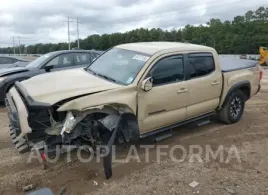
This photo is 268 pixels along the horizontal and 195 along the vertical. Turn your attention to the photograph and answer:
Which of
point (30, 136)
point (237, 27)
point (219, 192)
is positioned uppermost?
point (237, 27)

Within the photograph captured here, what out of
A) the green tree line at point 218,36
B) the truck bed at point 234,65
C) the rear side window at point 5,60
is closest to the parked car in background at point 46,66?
the truck bed at point 234,65

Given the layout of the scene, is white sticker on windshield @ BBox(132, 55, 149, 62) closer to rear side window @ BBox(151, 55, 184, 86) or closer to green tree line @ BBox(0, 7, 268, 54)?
rear side window @ BBox(151, 55, 184, 86)

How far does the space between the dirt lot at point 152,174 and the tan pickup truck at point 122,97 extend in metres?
0.45

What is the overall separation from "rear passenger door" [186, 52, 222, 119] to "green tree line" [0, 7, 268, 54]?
5775 centimetres

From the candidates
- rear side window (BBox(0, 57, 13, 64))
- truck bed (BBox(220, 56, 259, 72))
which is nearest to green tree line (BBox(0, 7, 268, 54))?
rear side window (BBox(0, 57, 13, 64))

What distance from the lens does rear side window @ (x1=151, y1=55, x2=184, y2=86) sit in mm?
4797

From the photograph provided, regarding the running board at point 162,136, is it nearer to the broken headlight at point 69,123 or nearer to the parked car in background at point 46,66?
the broken headlight at point 69,123

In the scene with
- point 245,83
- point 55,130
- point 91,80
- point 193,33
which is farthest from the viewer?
point 193,33

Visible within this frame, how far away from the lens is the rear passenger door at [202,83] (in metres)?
5.36

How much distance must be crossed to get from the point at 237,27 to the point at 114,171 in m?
80.0

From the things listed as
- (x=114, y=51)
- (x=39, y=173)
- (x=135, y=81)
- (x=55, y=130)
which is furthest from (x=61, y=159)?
(x=114, y=51)

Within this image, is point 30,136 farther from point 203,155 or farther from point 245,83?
point 245,83

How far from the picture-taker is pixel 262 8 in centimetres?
8600

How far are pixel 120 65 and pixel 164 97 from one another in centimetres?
96
